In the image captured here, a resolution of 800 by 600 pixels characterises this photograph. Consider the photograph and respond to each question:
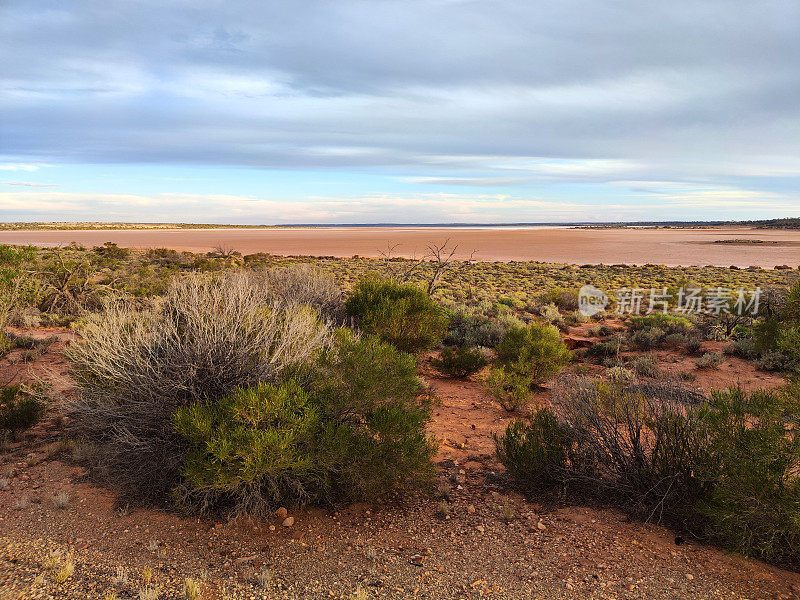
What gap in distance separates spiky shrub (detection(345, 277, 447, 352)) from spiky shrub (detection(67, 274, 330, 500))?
3.85 m

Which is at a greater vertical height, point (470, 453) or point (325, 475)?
point (325, 475)

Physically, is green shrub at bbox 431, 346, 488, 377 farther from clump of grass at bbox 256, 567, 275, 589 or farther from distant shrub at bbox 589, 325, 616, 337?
clump of grass at bbox 256, 567, 275, 589

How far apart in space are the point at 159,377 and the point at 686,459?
5112 mm

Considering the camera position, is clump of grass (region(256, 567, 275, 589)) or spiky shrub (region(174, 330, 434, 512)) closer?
clump of grass (region(256, 567, 275, 589))

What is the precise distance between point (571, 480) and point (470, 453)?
5.11 ft

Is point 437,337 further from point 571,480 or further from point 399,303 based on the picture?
point 571,480

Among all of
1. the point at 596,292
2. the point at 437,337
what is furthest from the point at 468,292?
the point at 437,337

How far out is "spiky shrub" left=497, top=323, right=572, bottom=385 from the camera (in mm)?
8977

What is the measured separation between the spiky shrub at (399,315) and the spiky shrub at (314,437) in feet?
13.7

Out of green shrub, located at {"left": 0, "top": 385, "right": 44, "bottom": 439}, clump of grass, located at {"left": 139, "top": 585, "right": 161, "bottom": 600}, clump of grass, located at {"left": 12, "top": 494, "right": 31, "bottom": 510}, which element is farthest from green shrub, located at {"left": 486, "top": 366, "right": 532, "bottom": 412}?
green shrub, located at {"left": 0, "top": 385, "right": 44, "bottom": 439}

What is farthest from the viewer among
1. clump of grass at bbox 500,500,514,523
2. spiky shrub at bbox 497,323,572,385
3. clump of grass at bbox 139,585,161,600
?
spiky shrub at bbox 497,323,572,385

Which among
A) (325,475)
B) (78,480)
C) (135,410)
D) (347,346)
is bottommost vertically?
(78,480)

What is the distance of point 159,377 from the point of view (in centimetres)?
511

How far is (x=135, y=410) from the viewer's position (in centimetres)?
507
